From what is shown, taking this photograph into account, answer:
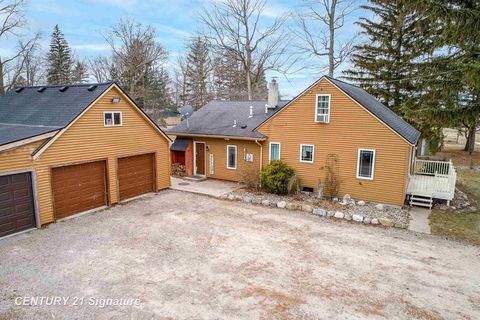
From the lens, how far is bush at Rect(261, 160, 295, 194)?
45.2 feet

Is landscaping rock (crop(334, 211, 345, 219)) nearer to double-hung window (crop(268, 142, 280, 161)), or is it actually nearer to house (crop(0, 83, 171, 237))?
double-hung window (crop(268, 142, 280, 161))

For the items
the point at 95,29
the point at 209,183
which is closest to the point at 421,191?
the point at 209,183

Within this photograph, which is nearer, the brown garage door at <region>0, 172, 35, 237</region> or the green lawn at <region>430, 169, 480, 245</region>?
the brown garage door at <region>0, 172, 35, 237</region>

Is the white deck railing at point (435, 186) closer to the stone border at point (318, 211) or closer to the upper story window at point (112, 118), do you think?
the stone border at point (318, 211)

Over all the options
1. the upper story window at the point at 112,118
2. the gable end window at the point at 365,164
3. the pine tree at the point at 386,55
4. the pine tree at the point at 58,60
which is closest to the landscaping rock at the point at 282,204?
the gable end window at the point at 365,164

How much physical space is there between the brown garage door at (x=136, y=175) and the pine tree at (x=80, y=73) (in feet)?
113

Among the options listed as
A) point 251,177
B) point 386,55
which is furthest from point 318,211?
point 386,55

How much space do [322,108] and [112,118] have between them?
8.87 m

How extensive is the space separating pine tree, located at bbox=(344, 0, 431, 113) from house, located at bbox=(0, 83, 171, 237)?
1955cm

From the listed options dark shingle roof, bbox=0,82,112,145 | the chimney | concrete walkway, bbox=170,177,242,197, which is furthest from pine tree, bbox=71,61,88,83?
the chimney

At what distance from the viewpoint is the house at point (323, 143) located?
40.3ft

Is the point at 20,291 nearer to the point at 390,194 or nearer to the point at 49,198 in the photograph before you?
the point at 49,198

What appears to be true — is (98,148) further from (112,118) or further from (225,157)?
(225,157)

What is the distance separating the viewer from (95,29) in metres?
29.5
